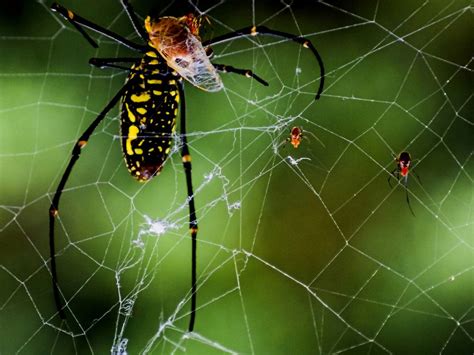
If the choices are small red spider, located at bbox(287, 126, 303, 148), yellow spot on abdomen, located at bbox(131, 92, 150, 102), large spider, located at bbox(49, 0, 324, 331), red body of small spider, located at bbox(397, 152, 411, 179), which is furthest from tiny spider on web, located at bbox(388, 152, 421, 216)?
yellow spot on abdomen, located at bbox(131, 92, 150, 102)

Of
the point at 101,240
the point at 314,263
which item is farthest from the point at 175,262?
the point at 314,263

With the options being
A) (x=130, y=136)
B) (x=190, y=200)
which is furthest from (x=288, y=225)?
(x=130, y=136)

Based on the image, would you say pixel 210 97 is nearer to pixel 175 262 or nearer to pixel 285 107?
pixel 285 107

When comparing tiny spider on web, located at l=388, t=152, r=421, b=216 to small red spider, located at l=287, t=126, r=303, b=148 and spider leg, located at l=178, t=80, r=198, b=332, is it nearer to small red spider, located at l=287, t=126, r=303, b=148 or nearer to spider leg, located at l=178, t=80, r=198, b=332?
small red spider, located at l=287, t=126, r=303, b=148

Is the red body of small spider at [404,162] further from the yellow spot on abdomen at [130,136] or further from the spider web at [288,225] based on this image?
the yellow spot on abdomen at [130,136]

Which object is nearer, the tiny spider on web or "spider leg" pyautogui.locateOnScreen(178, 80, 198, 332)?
"spider leg" pyautogui.locateOnScreen(178, 80, 198, 332)

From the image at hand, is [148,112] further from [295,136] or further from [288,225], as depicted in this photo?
[288,225]
